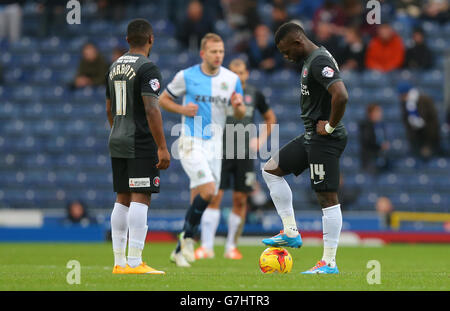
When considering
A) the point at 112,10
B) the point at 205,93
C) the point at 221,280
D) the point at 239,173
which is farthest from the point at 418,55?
the point at 221,280

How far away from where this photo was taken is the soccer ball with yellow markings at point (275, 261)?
28.0ft

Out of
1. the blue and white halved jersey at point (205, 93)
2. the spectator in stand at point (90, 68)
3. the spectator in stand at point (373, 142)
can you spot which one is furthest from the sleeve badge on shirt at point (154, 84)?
the spectator in stand at point (90, 68)

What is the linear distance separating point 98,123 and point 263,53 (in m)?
4.36

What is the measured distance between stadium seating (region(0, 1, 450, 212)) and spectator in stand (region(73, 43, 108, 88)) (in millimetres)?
308

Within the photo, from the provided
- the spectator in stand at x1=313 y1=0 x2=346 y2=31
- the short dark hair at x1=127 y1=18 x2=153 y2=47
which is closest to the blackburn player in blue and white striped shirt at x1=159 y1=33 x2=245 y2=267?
the short dark hair at x1=127 y1=18 x2=153 y2=47

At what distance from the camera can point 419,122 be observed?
19625 millimetres

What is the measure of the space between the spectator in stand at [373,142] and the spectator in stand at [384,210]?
1.20m

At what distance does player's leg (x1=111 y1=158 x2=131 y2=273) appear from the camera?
840 cm

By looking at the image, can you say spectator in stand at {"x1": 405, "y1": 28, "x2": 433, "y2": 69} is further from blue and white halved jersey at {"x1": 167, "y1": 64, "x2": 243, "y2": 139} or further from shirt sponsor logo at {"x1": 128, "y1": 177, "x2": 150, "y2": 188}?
shirt sponsor logo at {"x1": 128, "y1": 177, "x2": 150, "y2": 188}

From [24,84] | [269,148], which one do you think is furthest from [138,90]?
[24,84]

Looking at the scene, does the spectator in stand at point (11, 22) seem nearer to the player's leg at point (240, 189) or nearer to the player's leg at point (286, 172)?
the player's leg at point (240, 189)

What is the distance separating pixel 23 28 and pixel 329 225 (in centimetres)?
1758

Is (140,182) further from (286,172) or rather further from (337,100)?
(337,100)
